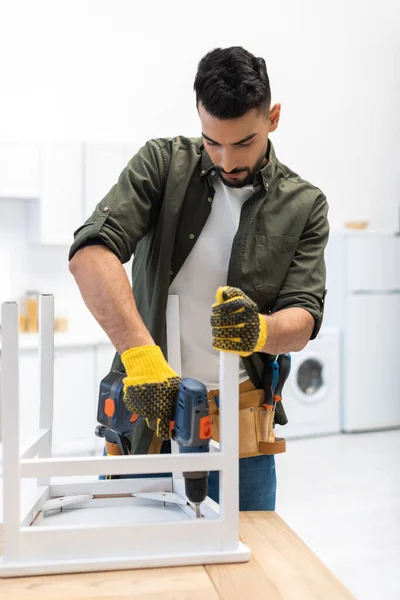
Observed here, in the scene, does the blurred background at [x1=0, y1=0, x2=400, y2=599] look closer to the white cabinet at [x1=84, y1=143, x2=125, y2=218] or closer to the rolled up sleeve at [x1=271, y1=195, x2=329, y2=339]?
the white cabinet at [x1=84, y1=143, x2=125, y2=218]

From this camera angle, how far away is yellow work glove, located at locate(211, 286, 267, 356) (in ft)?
4.09

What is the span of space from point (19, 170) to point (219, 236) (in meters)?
3.10

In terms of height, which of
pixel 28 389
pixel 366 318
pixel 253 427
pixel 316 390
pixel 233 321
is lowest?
pixel 316 390

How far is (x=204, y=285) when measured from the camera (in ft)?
5.76

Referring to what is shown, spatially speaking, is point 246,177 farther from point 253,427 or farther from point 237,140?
point 253,427

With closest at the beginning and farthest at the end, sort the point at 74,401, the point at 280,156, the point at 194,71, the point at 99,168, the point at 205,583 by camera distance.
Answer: the point at 205,583 → the point at 74,401 → the point at 99,168 → the point at 194,71 → the point at 280,156

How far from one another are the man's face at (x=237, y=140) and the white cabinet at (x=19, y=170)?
3135 millimetres

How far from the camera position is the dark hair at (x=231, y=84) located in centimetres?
148

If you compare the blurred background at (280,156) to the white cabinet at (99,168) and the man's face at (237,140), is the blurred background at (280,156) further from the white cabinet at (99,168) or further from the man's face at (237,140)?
the man's face at (237,140)

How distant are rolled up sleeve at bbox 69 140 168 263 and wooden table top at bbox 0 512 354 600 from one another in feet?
2.18

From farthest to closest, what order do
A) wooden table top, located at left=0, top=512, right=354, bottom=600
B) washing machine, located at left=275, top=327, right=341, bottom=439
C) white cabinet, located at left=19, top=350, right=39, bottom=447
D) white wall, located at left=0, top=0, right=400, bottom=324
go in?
washing machine, located at left=275, top=327, right=341, bottom=439 → white wall, located at left=0, top=0, right=400, bottom=324 → white cabinet, located at left=19, top=350, right=39, bottom=447 → wooden table top, located at left=0, top=512, right=354, bottom=600

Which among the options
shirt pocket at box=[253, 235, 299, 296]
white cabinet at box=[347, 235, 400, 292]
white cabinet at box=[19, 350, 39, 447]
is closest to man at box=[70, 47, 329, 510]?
shirt pocket at box=[253, 235, 299, 296]

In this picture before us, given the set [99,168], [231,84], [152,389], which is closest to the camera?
[152,389]

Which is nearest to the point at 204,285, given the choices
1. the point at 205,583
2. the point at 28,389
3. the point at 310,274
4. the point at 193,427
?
the point at 310,274
